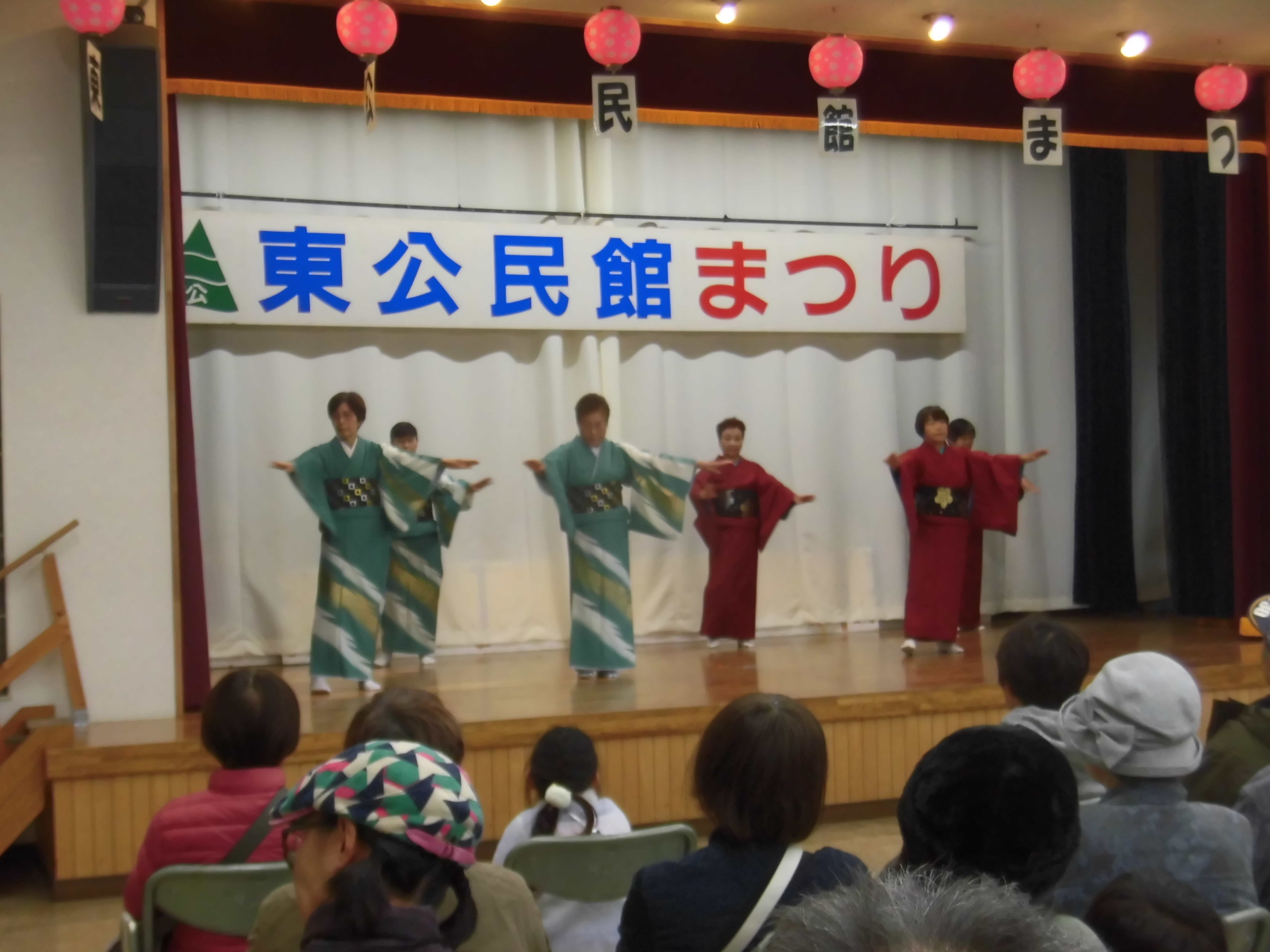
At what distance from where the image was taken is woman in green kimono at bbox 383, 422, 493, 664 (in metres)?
5.90

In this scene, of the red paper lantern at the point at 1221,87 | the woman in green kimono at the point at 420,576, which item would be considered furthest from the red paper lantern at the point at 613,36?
the red paper lantern at the point at 1221,87

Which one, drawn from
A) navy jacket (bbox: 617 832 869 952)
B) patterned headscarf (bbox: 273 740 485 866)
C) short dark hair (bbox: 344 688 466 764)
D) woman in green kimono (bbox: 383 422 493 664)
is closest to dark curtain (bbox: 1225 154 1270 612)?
woman in green kimono (bbox: 383 422 493 664)

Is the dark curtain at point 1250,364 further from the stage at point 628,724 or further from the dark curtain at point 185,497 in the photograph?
the dark curtain at point 185,497

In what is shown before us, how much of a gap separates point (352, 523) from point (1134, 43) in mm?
3724

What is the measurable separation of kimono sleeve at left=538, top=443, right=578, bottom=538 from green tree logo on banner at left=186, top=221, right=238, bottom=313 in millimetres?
1746

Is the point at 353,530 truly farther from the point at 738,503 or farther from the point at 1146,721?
the point at 1146,721

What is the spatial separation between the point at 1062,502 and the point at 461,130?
392 cm

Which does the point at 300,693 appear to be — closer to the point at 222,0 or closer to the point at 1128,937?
the point at 222,0

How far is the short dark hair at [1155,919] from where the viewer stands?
122 centimetres

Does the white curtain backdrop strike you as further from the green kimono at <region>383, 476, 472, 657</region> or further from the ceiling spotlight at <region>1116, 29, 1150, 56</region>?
the ceiling spotlight at <region>1116, 29, 1150, 56</region>

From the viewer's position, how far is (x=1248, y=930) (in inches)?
63.1

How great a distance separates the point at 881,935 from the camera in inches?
26.9

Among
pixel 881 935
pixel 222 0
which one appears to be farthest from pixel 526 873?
pixel 222 0

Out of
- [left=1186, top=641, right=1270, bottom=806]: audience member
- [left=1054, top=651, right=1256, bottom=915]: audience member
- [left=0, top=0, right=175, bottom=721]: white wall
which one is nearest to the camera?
[left=1054, top=651, right=1256, bottom=915]: audience member
